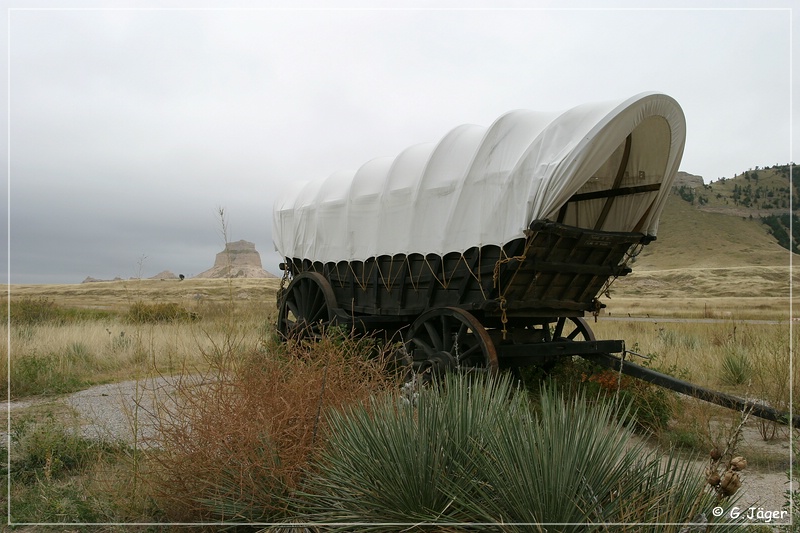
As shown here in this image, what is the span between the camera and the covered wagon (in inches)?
207

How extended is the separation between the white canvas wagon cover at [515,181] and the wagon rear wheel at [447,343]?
0.72 m

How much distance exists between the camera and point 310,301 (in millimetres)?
8953

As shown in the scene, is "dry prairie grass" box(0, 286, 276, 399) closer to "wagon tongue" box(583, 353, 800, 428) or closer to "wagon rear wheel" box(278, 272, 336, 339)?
"wagon rear wheel" box(278, 272, 336, 339)

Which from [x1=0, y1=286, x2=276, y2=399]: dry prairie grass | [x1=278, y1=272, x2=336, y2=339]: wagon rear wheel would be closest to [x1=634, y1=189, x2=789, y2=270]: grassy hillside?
[x1=0, y1=286, x2=276, y2=399]: dry prairie grass

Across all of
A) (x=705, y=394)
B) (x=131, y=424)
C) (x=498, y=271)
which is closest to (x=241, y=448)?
(x=131, y=424)

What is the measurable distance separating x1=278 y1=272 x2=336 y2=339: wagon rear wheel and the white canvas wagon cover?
510 mm

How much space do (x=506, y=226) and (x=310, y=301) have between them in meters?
4.23

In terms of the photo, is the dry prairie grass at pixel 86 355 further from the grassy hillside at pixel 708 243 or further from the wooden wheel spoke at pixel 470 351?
the grassy hillside at pixel 708 243

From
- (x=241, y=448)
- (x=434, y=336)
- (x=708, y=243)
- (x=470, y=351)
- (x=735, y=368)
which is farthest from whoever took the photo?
(x=708, y=243)

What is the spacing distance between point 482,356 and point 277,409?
9.32 ft

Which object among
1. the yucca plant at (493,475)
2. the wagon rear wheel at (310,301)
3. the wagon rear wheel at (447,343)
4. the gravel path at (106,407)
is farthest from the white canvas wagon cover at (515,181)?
the gravel path at (106,407)

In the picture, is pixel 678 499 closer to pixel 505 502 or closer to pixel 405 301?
pixel 505 502

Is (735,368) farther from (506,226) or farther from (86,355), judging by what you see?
(86,355)

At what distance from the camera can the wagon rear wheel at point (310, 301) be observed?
821cm
